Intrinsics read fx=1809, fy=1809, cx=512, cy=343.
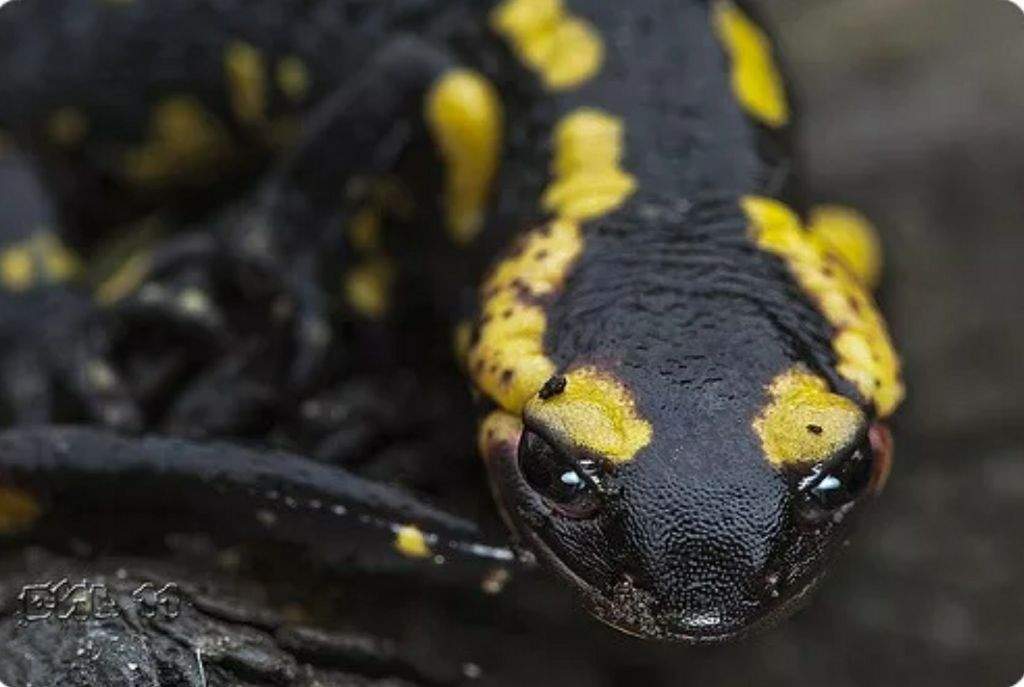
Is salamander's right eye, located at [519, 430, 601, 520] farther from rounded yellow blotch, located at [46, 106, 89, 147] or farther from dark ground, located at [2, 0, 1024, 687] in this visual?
rounded yellow blotch, located at [46, 106, 89, 147]

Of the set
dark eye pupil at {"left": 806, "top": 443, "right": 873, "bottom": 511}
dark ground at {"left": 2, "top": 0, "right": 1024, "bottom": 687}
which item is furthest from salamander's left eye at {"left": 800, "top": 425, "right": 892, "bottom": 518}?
dark ground at {"left": 2, "top": 0, "right": 1024, "bottom": 687}

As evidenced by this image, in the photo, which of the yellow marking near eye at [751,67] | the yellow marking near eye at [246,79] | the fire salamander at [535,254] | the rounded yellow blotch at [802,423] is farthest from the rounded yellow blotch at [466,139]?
the rounded yellow blotch at [802,423]

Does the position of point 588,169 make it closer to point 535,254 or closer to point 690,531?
point 535,254

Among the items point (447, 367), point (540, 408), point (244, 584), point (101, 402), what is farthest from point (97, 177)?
point (540, 408)

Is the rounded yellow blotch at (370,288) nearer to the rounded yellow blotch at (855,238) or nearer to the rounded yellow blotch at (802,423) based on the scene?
the rounded yellow blotch at (855,238)

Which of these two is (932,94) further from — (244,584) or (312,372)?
(244,584)
